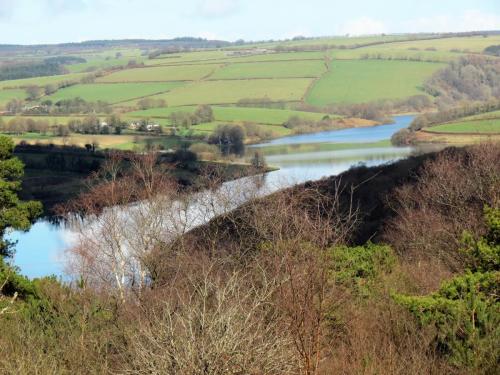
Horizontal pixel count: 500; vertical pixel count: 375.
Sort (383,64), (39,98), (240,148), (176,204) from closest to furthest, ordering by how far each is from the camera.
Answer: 1. (176,204)
2. (240,148)
3. (39,98)
4. (383,64)

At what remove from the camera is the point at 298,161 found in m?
57.1


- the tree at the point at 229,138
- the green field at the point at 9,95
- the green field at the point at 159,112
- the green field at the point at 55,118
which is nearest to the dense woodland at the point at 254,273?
the tree at the point at 229,138

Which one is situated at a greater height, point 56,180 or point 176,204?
point 176,204

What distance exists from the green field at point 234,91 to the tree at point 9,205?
74071 mm

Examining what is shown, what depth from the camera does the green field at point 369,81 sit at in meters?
95.2

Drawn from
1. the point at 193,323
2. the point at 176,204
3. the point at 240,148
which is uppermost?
the point at 193,323

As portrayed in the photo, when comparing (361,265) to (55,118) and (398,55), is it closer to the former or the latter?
(55,118)

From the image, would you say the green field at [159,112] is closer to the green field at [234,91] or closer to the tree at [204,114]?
the tree at [204,114]

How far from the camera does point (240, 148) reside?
66938mm

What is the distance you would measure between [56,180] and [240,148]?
60.1 ft

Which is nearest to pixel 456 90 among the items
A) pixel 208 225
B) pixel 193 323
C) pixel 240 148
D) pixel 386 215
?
pixel 240 148

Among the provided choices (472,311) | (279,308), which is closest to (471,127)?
(472,311)

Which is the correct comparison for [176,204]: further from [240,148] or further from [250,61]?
[250,61]

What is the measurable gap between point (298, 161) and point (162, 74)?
5990 cm
